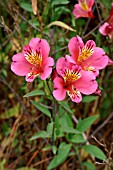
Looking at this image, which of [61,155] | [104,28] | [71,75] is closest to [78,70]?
[71,75]

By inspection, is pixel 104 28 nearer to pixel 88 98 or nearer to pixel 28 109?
pixel 88 98

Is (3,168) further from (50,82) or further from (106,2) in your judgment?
(106,2)

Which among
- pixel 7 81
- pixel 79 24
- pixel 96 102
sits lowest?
pixel 96 102

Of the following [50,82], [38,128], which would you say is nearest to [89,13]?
[50,82]

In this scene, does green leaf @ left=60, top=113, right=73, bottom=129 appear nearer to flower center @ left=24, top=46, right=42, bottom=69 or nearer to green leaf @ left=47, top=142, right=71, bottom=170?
green leaf @ left=47, top=142, right=71, bottom=170

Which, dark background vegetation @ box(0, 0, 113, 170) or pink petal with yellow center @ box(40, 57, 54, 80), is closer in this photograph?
pink petal with yellow center @ box(40, 57, 54, 80)

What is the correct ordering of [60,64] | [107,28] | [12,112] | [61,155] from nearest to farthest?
[60,64] → [107,28] → [61,155] → [12,112]

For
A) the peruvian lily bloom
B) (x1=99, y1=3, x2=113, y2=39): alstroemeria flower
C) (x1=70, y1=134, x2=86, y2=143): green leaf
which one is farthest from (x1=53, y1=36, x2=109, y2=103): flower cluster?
(x1=70, y1=134, x2=86, y2=143): green leaf
